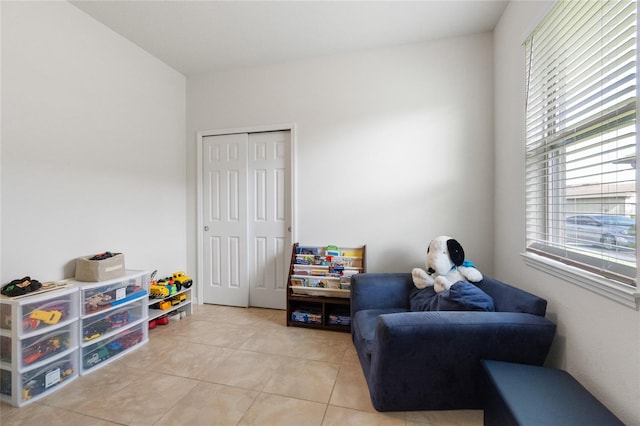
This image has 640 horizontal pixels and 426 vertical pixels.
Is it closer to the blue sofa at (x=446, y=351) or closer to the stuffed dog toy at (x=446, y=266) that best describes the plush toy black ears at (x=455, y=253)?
the stuffed dog toy at (x=446, y=266)

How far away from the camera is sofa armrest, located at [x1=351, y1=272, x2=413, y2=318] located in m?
2.09

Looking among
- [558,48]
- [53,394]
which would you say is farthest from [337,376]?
[558,48]

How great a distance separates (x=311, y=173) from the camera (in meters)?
2.76

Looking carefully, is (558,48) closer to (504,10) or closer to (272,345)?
(504,10)

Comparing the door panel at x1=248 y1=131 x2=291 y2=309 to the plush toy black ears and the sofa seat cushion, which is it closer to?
the sofa seat cushion

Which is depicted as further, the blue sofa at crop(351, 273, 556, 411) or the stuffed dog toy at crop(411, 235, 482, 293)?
the stuffed dog toy at crop(411, 235, 482, 293)

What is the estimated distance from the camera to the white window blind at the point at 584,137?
1039 millimetres

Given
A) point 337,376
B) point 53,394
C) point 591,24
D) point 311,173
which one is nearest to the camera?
point 591,24

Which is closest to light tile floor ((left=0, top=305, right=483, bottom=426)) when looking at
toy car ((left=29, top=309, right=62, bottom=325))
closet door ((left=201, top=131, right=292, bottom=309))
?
toy car ((left=29, top=309, right=62, bottom=325))

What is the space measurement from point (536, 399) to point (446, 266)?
0.99m

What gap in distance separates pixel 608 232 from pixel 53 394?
10.2 ft

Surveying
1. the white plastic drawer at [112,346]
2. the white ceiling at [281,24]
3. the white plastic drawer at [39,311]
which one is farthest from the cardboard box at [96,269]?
the white ceiling at [281,24]

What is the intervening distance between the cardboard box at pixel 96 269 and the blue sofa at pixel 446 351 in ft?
6.57

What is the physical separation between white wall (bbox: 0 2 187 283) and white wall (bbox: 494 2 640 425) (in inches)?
129
